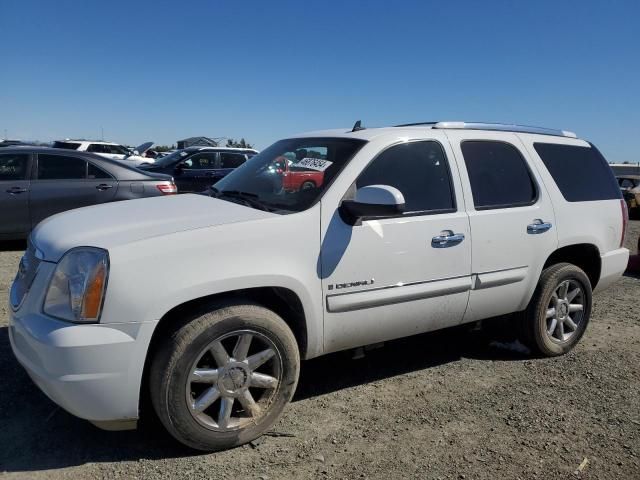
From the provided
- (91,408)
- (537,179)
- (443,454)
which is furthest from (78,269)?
(537,179)

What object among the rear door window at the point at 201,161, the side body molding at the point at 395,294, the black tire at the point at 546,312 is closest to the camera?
the side body molding at the point at 395,294

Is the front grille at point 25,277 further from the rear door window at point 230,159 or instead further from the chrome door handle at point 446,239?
the rear door window at point 230,159

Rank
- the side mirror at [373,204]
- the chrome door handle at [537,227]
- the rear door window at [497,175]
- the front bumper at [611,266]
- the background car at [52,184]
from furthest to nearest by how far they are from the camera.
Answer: the background car at [52,184], the front bumper at [611,266], the chrome door handle at [537,227], the rear door window at [497,175], the side mirror at [373,204]

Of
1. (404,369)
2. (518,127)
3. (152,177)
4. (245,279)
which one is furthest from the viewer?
(152,177)

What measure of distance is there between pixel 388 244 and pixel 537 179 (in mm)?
1633

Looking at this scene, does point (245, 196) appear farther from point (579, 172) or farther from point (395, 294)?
point (579, 172)

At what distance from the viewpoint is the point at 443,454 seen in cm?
295

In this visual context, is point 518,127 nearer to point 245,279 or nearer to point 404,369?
point 404,369

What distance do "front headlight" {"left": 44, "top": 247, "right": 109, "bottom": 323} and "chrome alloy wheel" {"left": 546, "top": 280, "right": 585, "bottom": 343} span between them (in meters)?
3.40

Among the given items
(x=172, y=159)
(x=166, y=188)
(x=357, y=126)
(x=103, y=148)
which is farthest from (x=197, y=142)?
(x=357, y=126)

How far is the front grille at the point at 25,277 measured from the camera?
9.31 ft

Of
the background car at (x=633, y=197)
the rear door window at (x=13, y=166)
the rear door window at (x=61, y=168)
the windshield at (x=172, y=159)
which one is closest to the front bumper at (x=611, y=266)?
the rear door window at (x=61, y=168)

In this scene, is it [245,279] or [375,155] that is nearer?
[245,279]

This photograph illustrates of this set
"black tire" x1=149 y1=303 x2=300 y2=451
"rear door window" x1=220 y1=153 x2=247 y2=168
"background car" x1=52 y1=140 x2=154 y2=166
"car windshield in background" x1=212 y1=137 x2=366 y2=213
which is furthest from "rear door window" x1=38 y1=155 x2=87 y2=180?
"background car" x1=52 y1=140 x2=154 y2=166
